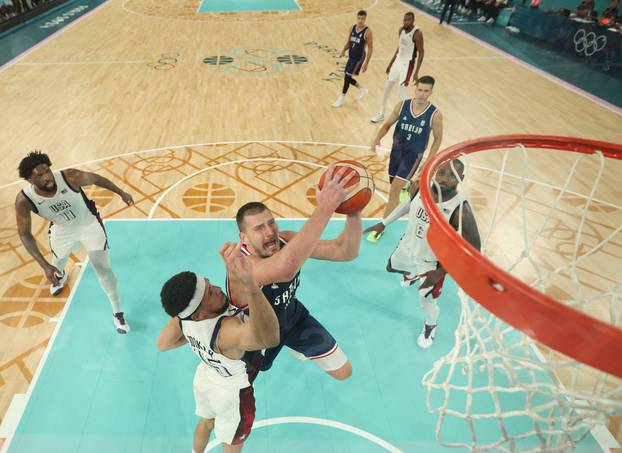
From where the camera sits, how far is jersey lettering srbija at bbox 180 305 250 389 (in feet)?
7.16

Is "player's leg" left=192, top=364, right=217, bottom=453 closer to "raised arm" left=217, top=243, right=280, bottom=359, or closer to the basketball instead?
"raised arm" left=217, top=243, right=280, bottom=359

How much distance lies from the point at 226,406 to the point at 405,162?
3552 millimetres

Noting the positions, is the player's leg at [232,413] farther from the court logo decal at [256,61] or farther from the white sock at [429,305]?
the court logo decal at [256,61]

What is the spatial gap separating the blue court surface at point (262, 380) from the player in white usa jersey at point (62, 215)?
0.45 meters

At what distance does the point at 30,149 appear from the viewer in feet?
22.7

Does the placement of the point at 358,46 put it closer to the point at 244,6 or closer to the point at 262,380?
the point at 262,380

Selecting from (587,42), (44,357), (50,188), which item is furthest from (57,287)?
(587,42)

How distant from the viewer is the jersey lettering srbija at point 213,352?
2.18m

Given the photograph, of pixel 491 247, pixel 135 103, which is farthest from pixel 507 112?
pixel 135 103

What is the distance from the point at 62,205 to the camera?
11.2 feet

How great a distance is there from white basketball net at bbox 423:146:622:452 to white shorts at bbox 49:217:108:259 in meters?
2.93

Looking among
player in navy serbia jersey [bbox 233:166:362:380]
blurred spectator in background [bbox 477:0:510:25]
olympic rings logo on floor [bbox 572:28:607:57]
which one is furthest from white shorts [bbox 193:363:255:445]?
blurred spectator in background [bbox 477:0:510:25]

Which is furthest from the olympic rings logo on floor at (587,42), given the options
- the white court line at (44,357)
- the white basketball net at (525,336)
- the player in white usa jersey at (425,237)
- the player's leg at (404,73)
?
the white court line at (44,357)

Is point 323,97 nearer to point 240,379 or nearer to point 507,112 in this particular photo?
point 507,112
